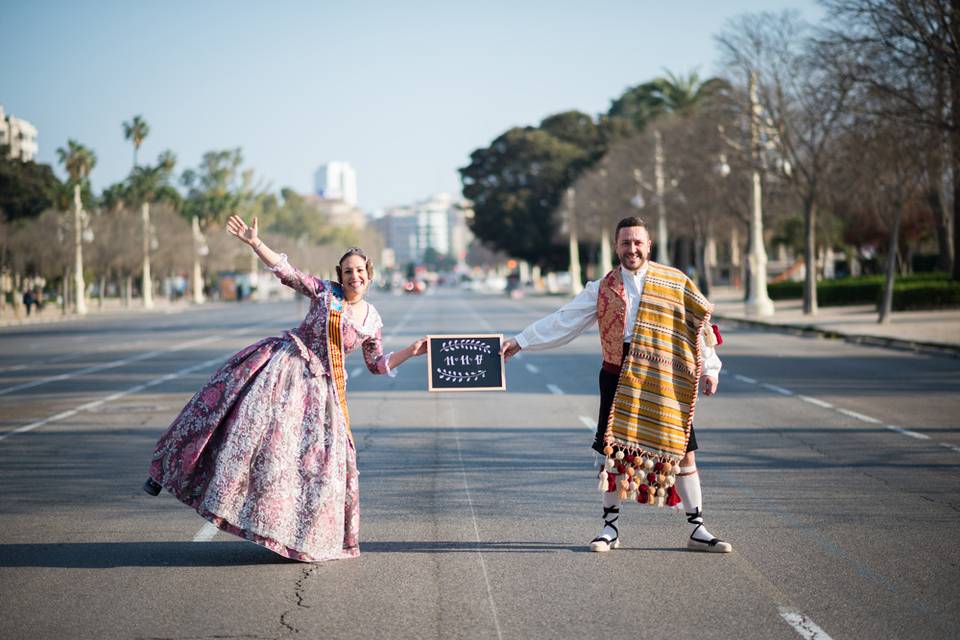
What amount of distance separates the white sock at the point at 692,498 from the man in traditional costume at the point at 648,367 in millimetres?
92

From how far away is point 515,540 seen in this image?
8.23m

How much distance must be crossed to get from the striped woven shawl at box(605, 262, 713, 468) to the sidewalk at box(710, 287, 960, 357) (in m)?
20.2

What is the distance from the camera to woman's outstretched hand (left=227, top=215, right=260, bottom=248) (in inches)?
314

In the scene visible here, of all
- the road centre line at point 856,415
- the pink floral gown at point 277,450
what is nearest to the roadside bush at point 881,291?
the road centre line at point 856,415

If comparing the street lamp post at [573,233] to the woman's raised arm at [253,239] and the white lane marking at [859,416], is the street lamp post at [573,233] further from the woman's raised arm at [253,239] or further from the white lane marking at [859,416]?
the woman's raised arm at [253,239]

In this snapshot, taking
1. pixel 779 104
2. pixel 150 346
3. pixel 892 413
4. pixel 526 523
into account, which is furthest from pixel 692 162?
pixel 526 523

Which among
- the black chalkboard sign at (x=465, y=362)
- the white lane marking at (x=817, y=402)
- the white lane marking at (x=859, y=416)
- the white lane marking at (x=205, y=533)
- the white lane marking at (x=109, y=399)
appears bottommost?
the white lane marking at (x=817, y=402)

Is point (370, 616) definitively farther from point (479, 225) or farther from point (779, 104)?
point (479, 225)

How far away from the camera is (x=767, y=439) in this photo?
1347 cm

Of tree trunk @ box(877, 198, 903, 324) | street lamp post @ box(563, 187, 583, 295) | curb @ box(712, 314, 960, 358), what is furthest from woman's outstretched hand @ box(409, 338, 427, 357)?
street lamp post @ box(563, 187, 583, 295)

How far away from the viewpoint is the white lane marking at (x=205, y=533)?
27.7ft

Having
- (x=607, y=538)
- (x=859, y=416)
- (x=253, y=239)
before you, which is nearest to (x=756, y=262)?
(x=859, y=416)

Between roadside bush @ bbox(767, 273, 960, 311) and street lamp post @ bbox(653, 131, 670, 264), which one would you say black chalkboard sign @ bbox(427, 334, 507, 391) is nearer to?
roadside bush @ bbox(767, 273, 960, 311)

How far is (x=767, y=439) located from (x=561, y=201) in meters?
93.4
